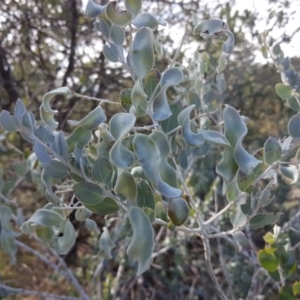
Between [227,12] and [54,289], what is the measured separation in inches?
65.6

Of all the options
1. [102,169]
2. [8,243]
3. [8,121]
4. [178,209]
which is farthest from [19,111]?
Answer: [8,243]

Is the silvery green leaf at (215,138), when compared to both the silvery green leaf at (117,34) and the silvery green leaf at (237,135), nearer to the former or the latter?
the silvery green leaf at (237,135)

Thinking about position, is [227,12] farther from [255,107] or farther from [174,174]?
[174,174]

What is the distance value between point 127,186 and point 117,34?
8.2 inches

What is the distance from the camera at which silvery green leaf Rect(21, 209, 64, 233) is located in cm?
63

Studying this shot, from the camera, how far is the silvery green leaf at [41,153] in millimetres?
549

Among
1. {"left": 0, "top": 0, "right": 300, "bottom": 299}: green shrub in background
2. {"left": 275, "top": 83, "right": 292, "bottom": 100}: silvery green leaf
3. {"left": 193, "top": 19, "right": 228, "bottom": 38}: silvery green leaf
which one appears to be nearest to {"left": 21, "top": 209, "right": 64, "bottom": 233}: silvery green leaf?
{"left": 0, "top": 0, "right": 300, "bottom": 299}: green shrub in background

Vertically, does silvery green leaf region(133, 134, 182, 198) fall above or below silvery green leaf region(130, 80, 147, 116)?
below

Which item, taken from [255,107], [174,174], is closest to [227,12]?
[255,107]

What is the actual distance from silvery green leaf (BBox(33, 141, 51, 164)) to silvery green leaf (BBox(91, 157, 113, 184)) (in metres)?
0.06

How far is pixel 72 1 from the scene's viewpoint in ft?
7.86

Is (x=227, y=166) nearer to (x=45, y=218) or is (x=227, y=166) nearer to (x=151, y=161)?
(x=151, y=161)

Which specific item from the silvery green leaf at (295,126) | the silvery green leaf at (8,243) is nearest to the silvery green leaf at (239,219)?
the silvery green leaf at (295,126)

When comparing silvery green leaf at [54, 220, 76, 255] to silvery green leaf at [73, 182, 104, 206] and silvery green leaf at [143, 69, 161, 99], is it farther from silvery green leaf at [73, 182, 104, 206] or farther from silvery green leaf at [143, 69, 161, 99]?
silvery green leaf at [143, 69, 161, 99]
